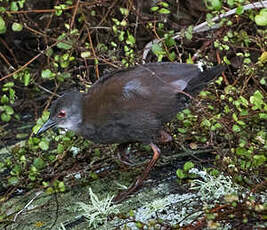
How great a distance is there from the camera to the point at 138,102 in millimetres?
3354

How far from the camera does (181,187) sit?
322 centimetres

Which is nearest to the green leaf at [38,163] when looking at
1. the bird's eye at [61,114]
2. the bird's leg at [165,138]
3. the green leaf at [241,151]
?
the bird's eye at [61,114]

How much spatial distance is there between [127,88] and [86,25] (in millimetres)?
1341

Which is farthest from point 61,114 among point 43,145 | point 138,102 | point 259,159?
point 259,159

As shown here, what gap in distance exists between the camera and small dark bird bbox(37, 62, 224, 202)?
3.35 meters

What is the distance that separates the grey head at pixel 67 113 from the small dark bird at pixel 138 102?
0.07 m

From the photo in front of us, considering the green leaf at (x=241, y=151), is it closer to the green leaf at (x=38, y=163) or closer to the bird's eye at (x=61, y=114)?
the bird's eye at (x=61, y=114)

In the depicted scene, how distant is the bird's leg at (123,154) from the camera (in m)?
3.69

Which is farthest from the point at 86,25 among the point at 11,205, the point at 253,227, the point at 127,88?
the point at 253,227

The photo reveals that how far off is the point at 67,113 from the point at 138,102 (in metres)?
0.61

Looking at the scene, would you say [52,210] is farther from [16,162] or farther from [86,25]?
[86,25]

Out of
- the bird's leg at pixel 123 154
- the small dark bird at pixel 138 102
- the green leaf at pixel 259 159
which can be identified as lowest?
the bird's leg at pixel 123 154

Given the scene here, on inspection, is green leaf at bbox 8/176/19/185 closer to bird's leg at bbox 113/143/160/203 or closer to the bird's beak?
the bird's beak

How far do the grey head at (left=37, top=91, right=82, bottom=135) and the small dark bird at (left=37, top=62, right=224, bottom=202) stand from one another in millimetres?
66
